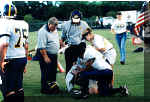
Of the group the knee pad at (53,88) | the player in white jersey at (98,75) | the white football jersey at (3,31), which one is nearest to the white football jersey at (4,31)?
the white football jersey at (3,31)

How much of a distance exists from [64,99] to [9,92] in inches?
83.7

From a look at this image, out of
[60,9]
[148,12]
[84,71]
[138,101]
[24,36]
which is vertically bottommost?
[138,101]

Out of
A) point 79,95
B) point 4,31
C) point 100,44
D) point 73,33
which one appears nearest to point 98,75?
point 79,95

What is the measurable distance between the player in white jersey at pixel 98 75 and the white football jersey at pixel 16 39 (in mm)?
2325

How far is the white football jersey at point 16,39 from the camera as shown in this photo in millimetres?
5555

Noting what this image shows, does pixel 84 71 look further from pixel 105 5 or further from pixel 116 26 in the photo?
pixel 105 5

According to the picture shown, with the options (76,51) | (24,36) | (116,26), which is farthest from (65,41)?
(116,26)

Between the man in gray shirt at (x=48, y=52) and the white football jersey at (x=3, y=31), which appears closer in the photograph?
the white football jersey at (x=3, y=31)

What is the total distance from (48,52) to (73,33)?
4.16 feet

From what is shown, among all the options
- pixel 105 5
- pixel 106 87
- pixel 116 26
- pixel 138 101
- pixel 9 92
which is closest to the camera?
pixel 9 92

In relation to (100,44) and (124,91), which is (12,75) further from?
(100,44)

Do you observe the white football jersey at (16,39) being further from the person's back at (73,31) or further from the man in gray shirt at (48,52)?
the person's back at (73,31)

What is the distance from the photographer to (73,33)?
30.9 feet

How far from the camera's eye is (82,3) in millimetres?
64062
